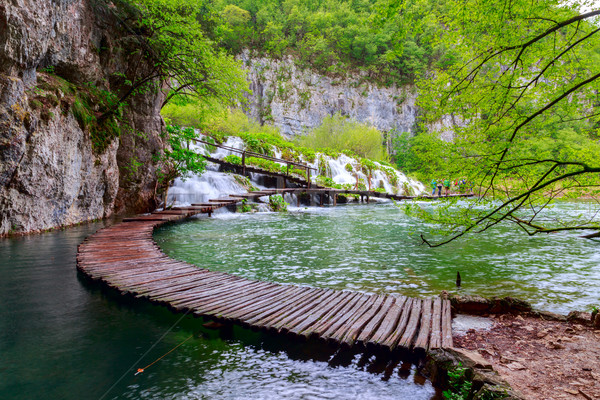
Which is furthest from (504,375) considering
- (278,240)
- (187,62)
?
(187,62)

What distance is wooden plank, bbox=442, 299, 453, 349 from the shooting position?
3.35 metres

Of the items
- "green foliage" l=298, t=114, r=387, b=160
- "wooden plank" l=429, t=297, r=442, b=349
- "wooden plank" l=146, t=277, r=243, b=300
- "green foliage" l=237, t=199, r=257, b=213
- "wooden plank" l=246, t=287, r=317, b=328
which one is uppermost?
"green foliage" l=298, t=114, r=387, b=160

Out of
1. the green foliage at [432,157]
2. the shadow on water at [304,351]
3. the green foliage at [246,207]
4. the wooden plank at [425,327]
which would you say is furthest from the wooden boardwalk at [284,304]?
the green foliage at [246,207]

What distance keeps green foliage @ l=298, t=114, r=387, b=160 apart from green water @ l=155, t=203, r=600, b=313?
33.9m

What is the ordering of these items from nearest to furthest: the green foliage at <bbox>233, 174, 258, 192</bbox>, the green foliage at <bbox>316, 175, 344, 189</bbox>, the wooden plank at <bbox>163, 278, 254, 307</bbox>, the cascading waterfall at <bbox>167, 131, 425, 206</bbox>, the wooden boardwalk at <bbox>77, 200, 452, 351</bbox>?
the wooden boardwalk at <bbox>77, 200, 452, 351</bbox> → the wooden plank at <bbox>163, 278, 254, 307</bbox> → the cascading waterfall at <bbox>167, 131, 425, 206</bbox> → the green foliage at <bbox>233, 174, 258, 192</bbox> → the green foliage at <bbox>316, 175, 344, 189</bbox>

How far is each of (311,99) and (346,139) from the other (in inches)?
719

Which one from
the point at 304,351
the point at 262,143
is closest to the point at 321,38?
the point at 262,143

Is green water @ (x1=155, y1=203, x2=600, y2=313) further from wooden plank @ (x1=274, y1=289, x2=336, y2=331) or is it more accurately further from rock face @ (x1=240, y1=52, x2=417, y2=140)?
rock face @ (x1=240, y1=52, x2=417, y2=140)

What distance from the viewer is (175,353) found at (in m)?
3.52

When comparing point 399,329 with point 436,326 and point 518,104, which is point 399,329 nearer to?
point 436,326

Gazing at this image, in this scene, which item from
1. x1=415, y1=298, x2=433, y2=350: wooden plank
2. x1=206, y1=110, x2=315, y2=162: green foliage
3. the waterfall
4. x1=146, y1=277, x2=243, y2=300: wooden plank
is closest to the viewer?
x1=415, y1=298, x2=433, y2=350: wooden plank

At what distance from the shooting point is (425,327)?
12.2 feet

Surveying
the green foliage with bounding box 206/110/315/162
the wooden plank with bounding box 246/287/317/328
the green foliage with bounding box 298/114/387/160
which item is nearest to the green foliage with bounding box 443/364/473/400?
the wooden plank with bounding box 246/287/317/328

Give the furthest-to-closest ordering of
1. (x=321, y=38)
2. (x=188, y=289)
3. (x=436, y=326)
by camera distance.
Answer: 1. (x=321, y=38)
2. (x=188, y=289)
3. (x=436, y=326)
